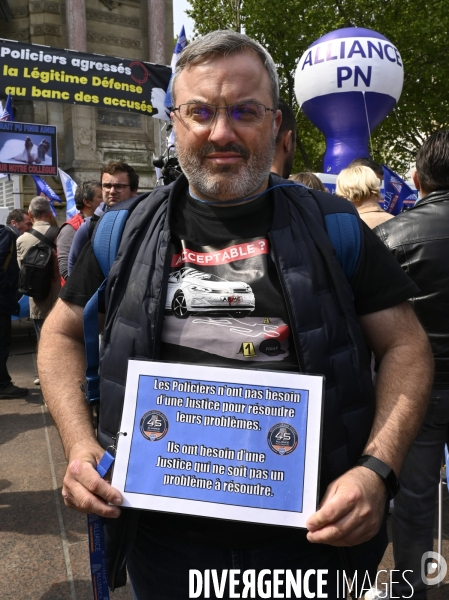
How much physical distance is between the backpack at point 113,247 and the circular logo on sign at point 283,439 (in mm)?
430

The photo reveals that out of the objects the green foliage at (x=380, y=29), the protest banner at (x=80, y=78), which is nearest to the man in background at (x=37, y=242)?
the protest banner at (x=80, y=78)

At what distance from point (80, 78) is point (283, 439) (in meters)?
9.59

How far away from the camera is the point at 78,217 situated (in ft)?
18.1

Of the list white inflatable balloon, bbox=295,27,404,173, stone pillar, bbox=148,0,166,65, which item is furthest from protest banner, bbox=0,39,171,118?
stone pillar, bbox=148,0,166,65

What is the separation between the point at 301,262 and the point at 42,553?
246 cm

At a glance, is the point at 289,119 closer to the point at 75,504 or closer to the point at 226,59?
the point at 226,59

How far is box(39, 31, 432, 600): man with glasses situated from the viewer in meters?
1.37

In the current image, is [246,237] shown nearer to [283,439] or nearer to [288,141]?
[283,439]

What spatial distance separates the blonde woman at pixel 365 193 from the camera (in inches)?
139

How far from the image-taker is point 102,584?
1398 mm

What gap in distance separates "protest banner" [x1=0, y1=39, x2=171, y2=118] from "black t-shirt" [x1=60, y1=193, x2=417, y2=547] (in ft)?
25.8

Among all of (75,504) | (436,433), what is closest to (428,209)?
(436,433)

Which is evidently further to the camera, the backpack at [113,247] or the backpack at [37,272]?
the backpack at [37,272]

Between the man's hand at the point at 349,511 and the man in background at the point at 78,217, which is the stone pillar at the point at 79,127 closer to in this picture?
the man in background at the point at 78,217
